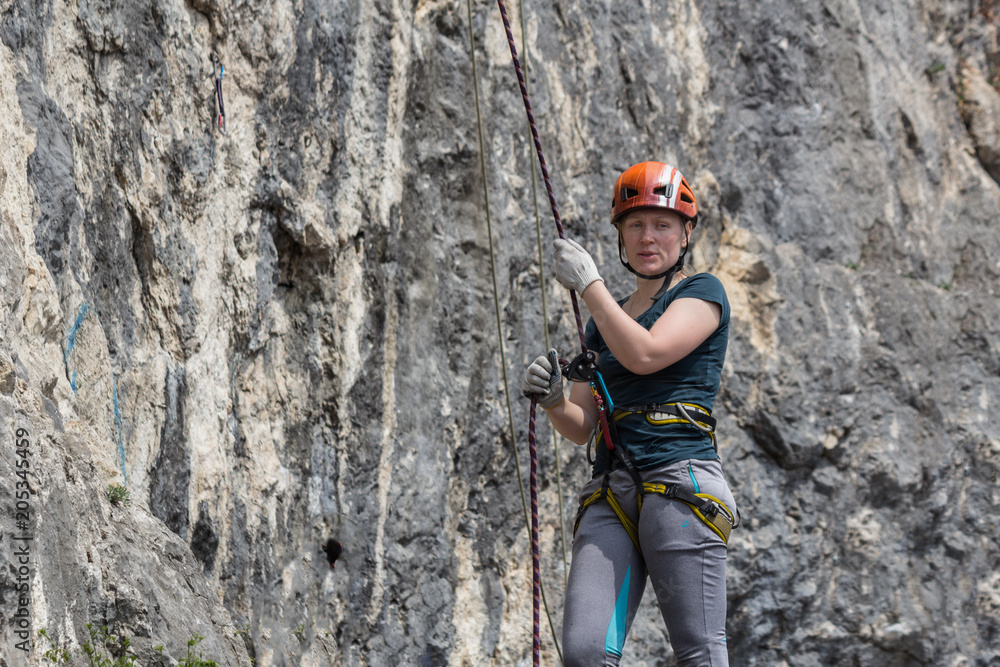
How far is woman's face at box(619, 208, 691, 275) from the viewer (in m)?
2.90

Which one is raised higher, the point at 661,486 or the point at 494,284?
the point at 494,284

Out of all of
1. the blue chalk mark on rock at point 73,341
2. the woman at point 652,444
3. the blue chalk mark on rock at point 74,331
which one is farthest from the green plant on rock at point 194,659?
the woman at point 652,444

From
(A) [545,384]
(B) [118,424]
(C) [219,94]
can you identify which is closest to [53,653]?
(B) [118,424]

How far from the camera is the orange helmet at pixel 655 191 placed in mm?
2885

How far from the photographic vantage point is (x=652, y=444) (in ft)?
8.91

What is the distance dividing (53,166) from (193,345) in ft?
3.08

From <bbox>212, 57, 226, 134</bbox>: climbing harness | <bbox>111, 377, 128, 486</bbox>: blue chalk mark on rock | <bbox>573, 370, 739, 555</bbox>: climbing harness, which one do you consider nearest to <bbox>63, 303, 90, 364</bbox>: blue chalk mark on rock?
<bbox>111, 377, 128, 486</bbox>: blue chalk mark on rock

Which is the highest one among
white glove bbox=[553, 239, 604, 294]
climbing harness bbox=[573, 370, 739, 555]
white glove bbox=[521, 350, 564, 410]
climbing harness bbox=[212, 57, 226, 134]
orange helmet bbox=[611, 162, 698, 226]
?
climbing harness bbox=[212, 57, 226, 134]

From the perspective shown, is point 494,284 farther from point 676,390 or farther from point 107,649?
point 107,649

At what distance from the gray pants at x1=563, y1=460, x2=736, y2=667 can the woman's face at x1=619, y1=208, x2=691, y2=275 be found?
25.7 inches

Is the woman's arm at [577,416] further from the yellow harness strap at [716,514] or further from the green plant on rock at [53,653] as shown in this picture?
the green plant on rock at [53,653]

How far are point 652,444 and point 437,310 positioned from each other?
253cm

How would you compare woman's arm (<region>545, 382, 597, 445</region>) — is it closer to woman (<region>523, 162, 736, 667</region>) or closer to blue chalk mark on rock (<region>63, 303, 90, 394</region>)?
woman (<region>523, 162, 736, 667</region>)

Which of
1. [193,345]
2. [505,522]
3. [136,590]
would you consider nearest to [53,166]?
[193,345]
